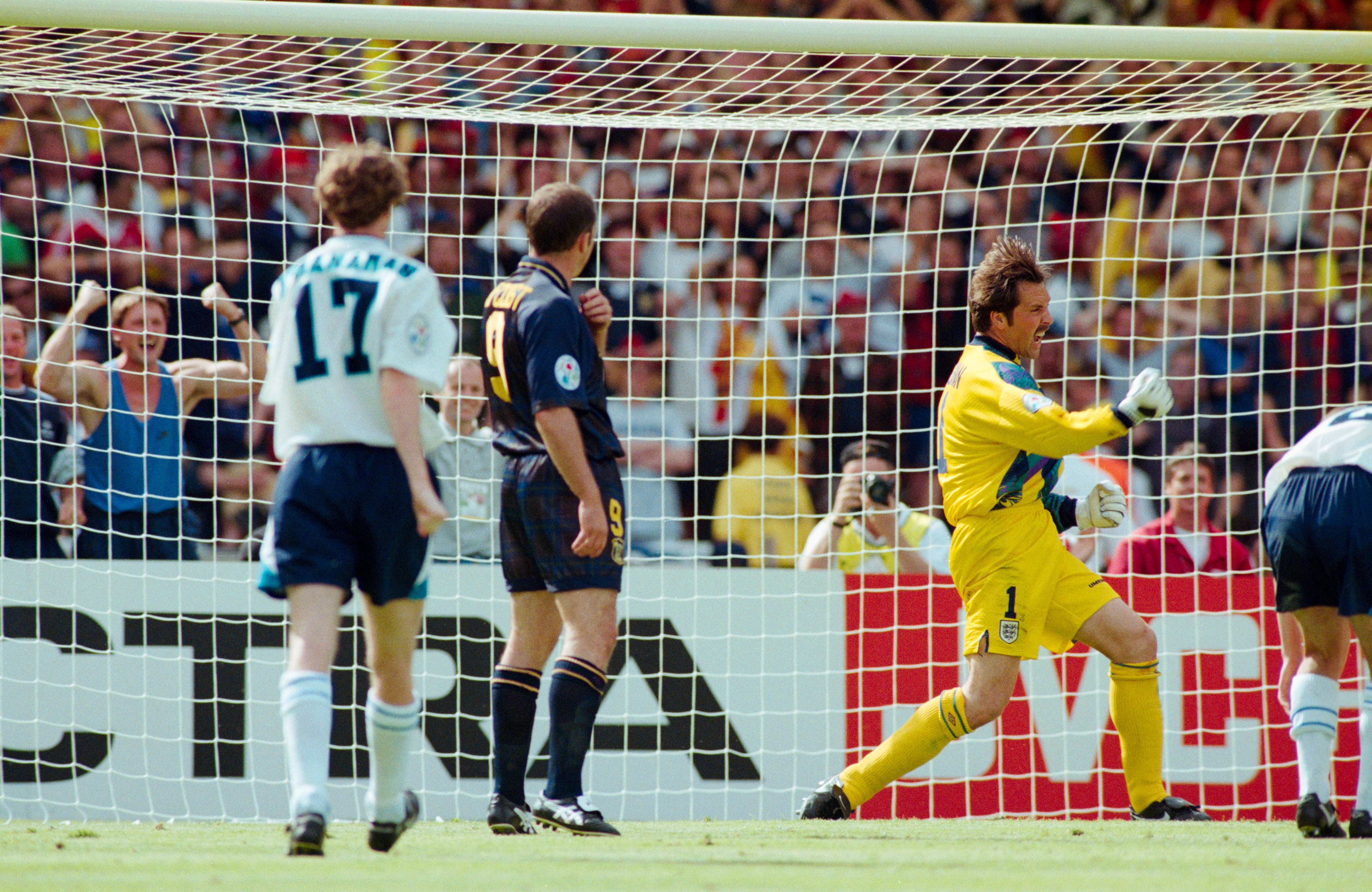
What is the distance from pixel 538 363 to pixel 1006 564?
5.29 ft

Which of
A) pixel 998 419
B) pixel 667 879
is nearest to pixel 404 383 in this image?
pixel 667 879

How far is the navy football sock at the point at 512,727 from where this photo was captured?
407 centimetres

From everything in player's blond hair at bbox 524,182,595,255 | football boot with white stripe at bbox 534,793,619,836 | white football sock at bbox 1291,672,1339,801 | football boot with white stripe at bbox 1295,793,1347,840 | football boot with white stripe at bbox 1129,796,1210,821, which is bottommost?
football boot with white stripe at bbox 1129,796,1210,821

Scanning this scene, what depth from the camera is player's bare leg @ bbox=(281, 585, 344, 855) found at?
2.97m

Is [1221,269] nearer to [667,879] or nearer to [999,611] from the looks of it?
[999,611]

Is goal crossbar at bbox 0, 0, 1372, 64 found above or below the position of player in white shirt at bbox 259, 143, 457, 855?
above

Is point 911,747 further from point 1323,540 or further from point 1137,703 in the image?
point 1323,540

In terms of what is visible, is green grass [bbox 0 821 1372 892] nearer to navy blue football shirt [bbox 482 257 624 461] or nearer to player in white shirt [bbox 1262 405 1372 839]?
player in white shirt [bbox 1262 405 1372 839]

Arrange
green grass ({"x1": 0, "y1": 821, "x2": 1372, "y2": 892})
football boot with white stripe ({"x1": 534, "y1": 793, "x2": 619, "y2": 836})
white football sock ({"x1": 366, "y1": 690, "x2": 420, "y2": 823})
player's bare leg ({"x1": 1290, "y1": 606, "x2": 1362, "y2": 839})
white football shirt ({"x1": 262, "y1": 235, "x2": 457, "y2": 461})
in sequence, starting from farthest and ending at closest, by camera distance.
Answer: player's bare leg ({"x1": 1290, "y1": 606, "x2": 1362, "y2": 839}), football boot with white stripe ({"x1": 534, "y1": 793, "x2": 619, "y2": 836}), white football sock ({"x1": 366, "y1": 690, "x2": 420, "y2": 823}), white football shirt ({"x1": 262, "y1": 235, "x2": 457, "y2": 461}), green grass ({"x1": 0, "y1": 821, "x2": 1372, "y2": 892})

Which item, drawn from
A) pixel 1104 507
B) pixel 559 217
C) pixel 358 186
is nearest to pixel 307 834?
pixel 358 186

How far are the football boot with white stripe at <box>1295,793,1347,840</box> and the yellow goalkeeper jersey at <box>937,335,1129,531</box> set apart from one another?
42.6 inches

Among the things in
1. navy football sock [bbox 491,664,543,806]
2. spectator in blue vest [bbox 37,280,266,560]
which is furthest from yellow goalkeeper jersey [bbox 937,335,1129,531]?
spectator in blue vest [bbox 37,280,266,560]

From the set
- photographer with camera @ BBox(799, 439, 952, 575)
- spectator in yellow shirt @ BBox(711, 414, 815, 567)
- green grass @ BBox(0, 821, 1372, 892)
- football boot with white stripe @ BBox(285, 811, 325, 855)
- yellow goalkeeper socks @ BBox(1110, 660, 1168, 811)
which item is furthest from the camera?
spectator in yellow shirt @ BBox(711, 414, 815, 567)

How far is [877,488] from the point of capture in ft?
19.2
